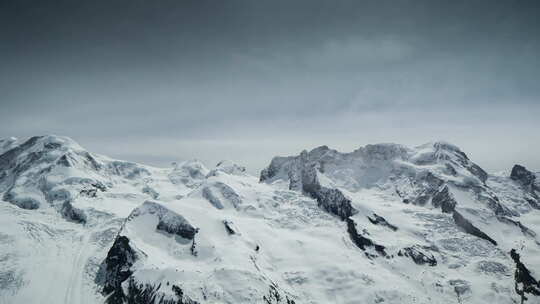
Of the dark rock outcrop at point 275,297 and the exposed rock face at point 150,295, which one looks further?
the dark rock outcrop at point 275,297

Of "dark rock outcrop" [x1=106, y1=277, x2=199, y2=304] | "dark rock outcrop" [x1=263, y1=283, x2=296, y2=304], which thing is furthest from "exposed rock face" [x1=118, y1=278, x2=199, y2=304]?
"dark rock outcrop" [x1=263, y1=283, x2=296, y2=304]

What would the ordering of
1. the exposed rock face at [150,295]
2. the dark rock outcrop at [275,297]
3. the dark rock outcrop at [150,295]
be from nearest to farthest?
the exposed rock face at [150,295] → the dark rock outcrop at [150,295] → the dark rock outcrop at [275,297]

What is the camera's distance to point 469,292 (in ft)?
631

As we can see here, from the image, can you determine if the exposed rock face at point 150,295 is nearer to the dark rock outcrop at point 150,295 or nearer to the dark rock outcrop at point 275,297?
the dark rock outcrop at point 150,295

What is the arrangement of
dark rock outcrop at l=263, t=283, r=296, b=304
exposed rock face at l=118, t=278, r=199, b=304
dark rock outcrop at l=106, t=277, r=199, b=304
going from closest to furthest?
exposed rock face at l=118, t=278, r=199, b=304 < dark rock outcrop at l=106, t=277, r=199, b=304 < dark rock outcrop at l=263, t=283, r=296, b=304

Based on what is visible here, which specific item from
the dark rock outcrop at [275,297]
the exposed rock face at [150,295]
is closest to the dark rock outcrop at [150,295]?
the exposed rock face at [150,295]

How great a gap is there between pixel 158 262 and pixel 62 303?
6348 centimetres

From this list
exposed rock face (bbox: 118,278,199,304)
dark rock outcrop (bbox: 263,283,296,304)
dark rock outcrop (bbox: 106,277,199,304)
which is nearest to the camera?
exposed rock face (bbox: 118,278,199,304)

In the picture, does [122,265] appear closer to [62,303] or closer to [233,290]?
[62,303]

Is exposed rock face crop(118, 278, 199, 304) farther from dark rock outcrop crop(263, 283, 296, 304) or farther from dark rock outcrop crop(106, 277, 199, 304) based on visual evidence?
dark rock outcrop crop(263, 283, 296, 304)

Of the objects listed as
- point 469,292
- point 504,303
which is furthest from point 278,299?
point 504,303

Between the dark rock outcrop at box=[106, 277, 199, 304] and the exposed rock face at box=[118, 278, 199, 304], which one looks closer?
the exposed rock face at box=[118, 278, 199, 304]

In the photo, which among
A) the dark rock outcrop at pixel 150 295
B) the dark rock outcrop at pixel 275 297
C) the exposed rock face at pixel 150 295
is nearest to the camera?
the exposed rock face at pixel 150 295

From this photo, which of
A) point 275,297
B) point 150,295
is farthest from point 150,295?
point 275,297
